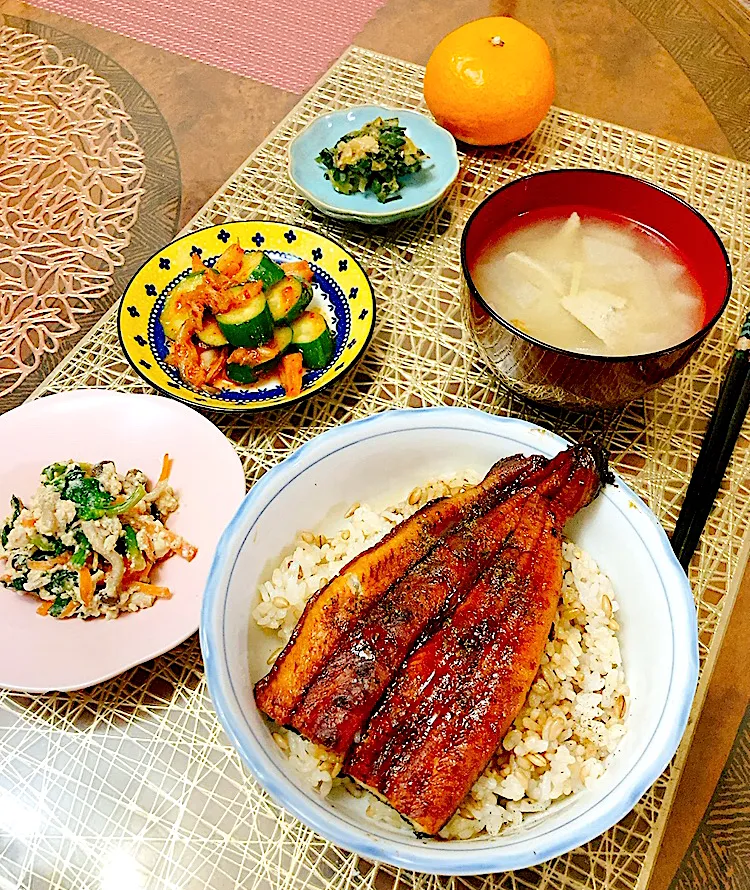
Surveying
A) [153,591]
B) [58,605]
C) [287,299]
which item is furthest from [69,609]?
[287,299]

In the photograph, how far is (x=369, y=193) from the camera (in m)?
1.87

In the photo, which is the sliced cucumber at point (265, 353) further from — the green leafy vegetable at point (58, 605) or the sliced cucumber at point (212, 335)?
the green leafy vegetable at point (58, 605)

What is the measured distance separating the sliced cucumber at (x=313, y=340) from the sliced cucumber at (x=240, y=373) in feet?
0.36

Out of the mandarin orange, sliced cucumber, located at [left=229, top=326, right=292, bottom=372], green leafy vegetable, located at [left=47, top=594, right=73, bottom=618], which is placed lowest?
green leafy vegetable, located at [left=47, top=594, right=73, bottom=618]

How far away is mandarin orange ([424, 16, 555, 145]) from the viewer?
6.21ft

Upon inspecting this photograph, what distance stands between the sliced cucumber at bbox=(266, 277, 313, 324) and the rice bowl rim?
0.45m

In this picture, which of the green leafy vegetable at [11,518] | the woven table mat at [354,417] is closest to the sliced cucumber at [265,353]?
the woven table mat at [354,417]

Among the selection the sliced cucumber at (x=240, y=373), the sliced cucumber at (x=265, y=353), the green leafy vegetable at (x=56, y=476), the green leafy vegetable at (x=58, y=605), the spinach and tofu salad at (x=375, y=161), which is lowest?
the green leafy vegetable at (x=58, y=605)

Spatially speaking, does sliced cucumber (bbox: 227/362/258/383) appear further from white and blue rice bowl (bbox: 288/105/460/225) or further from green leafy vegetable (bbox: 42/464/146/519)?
white and blue rice bowl (bbox: 288/105/460/225)

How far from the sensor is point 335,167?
6.09 ft

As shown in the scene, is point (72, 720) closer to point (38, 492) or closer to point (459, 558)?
point (38, 492)

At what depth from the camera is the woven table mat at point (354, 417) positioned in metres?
1.08

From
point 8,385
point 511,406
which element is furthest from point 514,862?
point 8,385

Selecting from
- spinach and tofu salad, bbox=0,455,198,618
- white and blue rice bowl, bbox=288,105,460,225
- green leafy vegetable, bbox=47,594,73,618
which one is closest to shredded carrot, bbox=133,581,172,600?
spinach and tofu salad, bbox=0,455,198,618
